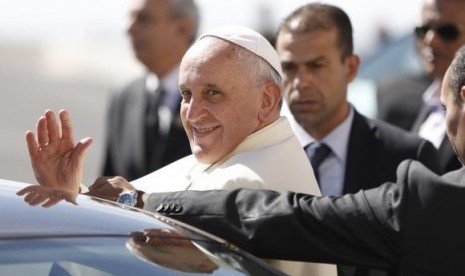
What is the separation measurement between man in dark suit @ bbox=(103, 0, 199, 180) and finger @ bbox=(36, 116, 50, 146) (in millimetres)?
3624

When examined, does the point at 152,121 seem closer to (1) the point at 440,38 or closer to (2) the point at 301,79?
(1) the point at 440,38

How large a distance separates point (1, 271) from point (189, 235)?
25.5 inches

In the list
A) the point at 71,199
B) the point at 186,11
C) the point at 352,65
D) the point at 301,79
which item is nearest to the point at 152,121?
the point at 186,11

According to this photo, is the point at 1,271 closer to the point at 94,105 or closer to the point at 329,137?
the point at 329,137

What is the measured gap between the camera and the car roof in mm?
4203

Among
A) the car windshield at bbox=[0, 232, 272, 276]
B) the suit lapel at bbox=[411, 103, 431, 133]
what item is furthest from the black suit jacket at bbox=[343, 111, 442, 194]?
the car windshield at bbox=[0, 232, 272, 276]

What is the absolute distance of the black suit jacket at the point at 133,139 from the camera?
9117 mm

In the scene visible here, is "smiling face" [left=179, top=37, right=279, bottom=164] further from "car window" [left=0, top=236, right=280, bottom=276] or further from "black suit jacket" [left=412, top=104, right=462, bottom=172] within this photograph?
"black suit jacket" [left=412, top=104, right=462, bottom=172]

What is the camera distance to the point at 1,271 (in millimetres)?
3979

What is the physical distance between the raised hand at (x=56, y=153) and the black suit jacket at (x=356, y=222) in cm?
33

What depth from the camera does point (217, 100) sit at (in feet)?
17.8

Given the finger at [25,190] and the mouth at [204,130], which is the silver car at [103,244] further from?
the mouth at [204,130]

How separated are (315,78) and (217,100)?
215 cm

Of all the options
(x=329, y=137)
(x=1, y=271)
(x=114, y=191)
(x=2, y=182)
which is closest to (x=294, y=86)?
(x=329, y=137)
